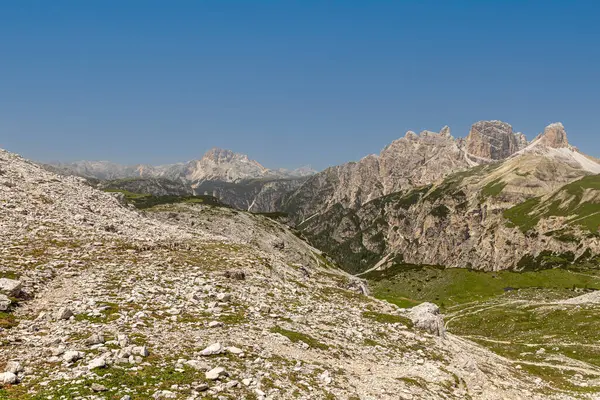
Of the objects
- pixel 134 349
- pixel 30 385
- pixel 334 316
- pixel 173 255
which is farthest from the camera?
pixel 173 255

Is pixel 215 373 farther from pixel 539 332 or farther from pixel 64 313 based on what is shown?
pixel 539 332

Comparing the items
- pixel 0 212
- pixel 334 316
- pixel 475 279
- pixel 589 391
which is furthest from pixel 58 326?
pixel 475 279

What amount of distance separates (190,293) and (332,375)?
43.7ft

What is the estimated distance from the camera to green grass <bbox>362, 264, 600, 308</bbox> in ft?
546

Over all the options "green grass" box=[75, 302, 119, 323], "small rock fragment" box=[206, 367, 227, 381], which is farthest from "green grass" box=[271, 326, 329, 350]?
"green grass" box=[75, 302, 119, 323]

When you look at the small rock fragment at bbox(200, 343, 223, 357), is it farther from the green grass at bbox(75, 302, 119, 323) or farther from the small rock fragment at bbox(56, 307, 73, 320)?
the small rock fragment at bbox(56, 307, 73, 320)

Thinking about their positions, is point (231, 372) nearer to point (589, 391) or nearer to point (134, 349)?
point (134, 349)

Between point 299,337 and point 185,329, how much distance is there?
7.92 metres

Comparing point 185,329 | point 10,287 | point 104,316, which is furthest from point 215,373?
point 10,287

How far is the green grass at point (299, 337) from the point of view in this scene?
25956 mm

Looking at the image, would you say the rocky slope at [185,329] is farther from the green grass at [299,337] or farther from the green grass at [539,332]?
the green grass at [539,332]

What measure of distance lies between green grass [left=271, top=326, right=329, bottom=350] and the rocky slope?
0.33ft

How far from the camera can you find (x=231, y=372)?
18453 mm

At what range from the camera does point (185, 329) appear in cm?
2309
